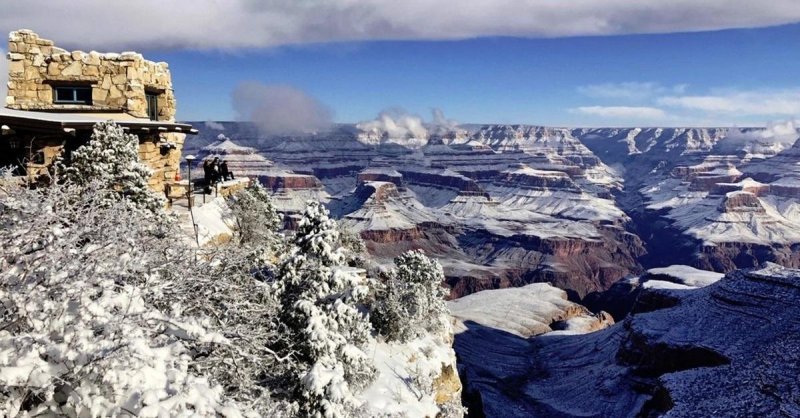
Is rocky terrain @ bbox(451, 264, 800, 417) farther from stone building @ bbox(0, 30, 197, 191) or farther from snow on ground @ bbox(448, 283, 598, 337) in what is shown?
stone building @ bbox(0, 30, 197, 191)

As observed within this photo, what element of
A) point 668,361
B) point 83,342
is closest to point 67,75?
point 83,342

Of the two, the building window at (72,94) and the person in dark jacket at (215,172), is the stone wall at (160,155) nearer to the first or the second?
the building window at (72,94)

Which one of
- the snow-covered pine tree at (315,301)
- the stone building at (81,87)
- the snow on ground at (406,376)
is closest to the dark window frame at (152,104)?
the stone building at (81,87)

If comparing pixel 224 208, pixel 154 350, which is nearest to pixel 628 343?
pixel 224 208

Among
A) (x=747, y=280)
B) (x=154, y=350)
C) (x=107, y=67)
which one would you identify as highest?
(x=107, y=67)

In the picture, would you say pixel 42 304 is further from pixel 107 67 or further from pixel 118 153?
pixel 107 67
